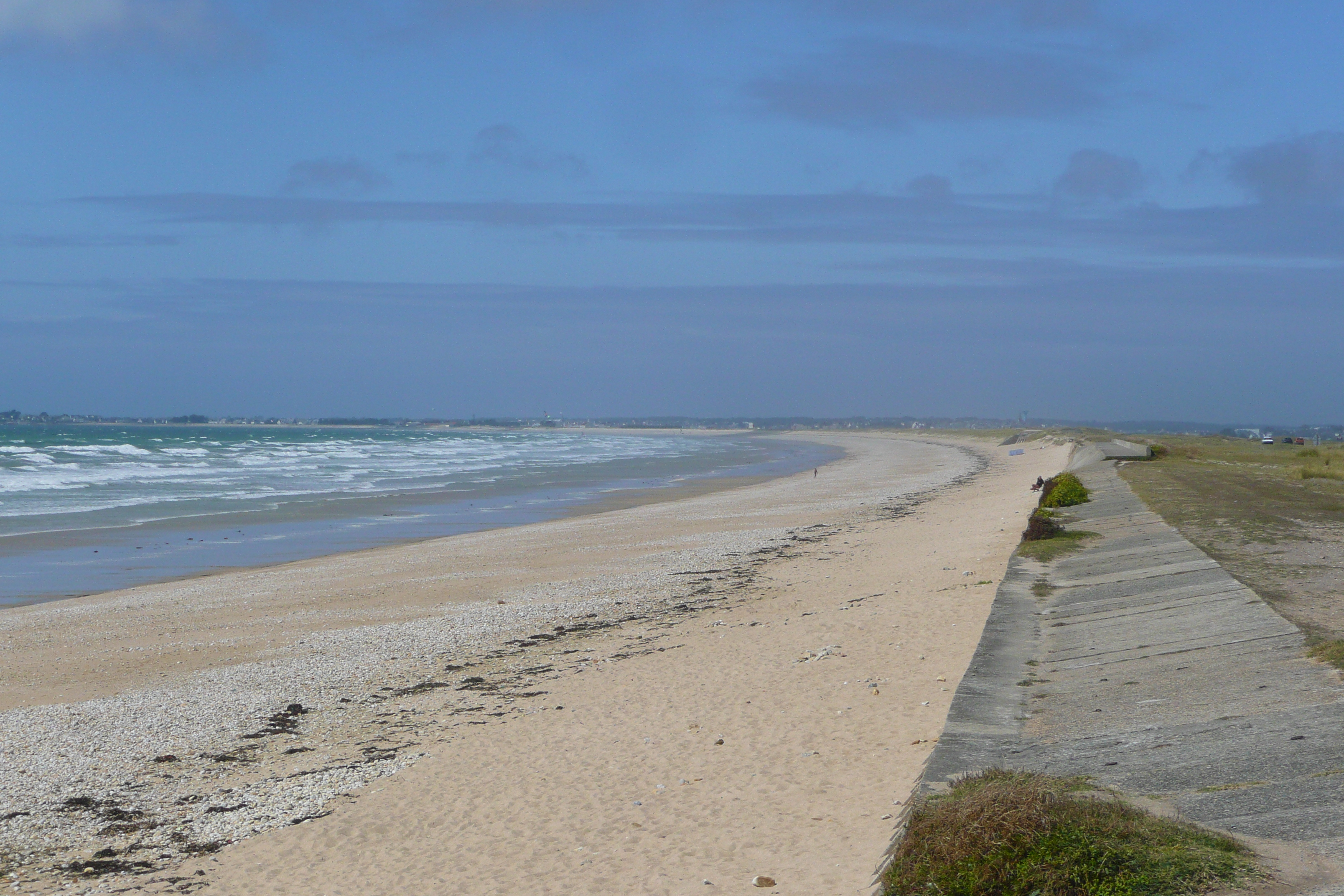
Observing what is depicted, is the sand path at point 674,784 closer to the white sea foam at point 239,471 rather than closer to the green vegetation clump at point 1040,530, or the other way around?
the green vegetation clump at point 1040,530

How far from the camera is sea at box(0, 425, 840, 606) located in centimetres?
2156

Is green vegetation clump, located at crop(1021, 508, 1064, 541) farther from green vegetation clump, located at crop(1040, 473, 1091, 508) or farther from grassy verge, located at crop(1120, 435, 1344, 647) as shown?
green vegetation clump, located at crop(1040, 473, 1091, 508)

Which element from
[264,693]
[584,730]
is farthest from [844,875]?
[264,693]

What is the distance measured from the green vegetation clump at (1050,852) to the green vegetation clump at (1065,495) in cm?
1738

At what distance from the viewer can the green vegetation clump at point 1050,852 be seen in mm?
3994

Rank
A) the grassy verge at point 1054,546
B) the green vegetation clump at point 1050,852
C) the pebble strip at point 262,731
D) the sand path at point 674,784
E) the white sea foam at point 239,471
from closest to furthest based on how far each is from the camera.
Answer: the green vegetation clump at point 1050,852, the sand path at point 674,784, the pebble strip at point 262,731, the grassy verge at point 1054,546, the white sea foam at point 239,471

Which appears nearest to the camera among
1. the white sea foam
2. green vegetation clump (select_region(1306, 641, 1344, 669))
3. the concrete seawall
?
the concrete seawall

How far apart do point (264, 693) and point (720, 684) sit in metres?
4.50

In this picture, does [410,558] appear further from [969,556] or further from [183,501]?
[183,501]

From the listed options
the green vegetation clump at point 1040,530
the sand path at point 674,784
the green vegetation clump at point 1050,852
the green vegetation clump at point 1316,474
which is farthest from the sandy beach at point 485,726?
the green vegetation clump at point 1316,474

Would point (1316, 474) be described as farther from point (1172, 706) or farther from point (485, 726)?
point (485, 726)

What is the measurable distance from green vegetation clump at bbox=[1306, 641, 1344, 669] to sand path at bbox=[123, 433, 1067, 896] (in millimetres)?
2519

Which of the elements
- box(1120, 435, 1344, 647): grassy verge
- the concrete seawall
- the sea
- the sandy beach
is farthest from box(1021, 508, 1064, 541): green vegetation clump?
the sea

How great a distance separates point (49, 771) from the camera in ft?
27.2
